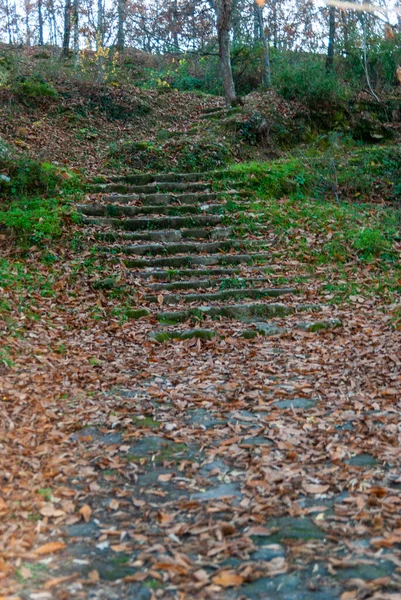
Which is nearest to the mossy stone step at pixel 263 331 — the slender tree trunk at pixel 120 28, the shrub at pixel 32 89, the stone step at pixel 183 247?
the stone step at pixel 183 247

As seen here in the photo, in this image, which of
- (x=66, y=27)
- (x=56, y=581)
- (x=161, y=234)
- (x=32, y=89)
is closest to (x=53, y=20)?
(x=66, y=27)

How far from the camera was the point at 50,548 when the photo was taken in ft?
10.4

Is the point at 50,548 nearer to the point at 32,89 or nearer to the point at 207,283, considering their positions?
the point at 207,283

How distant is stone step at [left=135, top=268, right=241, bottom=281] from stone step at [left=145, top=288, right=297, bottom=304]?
533mm

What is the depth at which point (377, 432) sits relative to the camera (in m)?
4.39

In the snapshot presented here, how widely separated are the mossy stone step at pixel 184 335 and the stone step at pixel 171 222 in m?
3.17

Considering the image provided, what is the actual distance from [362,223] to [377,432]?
6.09m

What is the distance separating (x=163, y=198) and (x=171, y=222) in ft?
2.81

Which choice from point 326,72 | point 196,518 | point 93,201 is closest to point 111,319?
point 93,201

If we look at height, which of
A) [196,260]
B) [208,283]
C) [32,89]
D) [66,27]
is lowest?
[208,283]

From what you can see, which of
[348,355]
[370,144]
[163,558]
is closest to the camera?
[163,558]

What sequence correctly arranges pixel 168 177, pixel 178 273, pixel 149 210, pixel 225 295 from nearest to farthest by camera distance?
pixel 225 295, pixel 178 273, pixel 149 210, pixel 168 177

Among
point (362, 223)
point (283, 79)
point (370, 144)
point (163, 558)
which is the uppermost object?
point (283, 79)

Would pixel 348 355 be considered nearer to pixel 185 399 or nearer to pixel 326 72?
pixel 185 399
